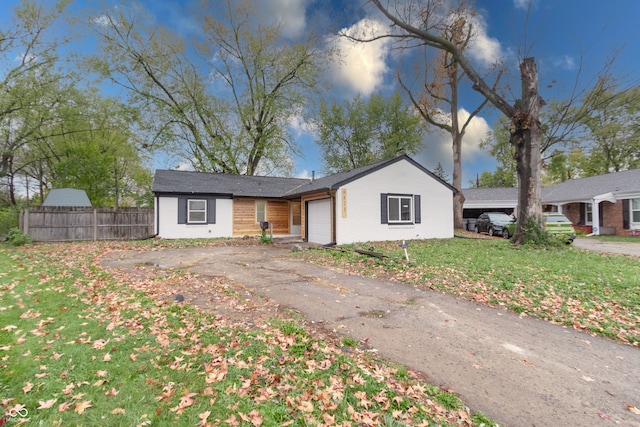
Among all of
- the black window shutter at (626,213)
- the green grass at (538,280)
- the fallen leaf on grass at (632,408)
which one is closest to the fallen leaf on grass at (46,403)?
the fallen leaf on grass at (632,408)

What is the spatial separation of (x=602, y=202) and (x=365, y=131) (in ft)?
67.7

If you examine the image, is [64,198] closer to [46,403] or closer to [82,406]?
[46,403]

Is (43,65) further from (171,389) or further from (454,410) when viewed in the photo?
(454,410)

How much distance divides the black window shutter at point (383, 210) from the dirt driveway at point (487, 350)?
26.4ft

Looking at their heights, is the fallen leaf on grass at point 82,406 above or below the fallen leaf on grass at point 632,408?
above

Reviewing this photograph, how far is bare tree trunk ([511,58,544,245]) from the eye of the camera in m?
11.5

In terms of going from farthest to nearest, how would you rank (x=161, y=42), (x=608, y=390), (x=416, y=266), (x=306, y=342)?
(x=161, y=42)
(x=416, y=266)
(x=306, y=342)
(x=608, y=390)

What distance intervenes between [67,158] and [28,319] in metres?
23.6

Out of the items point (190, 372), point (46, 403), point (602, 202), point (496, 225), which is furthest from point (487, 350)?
point (602, 202)

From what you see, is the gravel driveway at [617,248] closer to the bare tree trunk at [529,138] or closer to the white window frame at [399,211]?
the bare tree trunk at [529,138]

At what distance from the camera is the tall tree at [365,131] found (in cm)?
3094

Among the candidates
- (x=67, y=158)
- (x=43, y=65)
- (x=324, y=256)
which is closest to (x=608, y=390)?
(x=324, y=256)

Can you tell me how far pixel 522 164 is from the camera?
11.9m

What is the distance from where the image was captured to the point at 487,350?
3.57 meters
